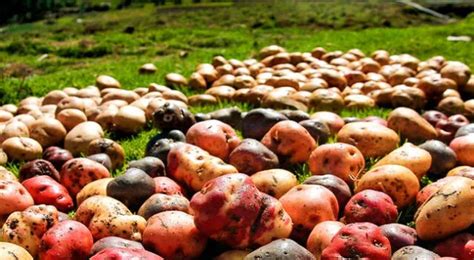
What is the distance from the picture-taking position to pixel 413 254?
3.47 meters

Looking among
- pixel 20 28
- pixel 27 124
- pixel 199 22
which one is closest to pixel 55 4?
pixel 20 28

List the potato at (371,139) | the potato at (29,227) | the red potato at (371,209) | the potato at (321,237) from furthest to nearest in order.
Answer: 1. the potato at (371,139)
2. the red potato at (371,209)
3. the potato at (29,227)
4. the potato at (321,237)

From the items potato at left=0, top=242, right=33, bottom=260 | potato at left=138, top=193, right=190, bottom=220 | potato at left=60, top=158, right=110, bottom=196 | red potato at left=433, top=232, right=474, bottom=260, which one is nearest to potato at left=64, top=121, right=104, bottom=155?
potato at left=60, top=158, right=110, bottom=196

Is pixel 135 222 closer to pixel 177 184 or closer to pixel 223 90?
pixel 177 184

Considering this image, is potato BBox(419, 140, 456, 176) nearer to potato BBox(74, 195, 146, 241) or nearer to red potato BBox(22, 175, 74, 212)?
potato BBox(74, 195, 146, 241)

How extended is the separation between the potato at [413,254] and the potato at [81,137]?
3.40 m

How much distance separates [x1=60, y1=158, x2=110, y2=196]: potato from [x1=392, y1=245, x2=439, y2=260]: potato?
2.49m

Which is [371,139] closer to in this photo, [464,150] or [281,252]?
[464,150]

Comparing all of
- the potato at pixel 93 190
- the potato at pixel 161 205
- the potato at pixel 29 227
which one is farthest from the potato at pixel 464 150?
the potato at pixel 29 227

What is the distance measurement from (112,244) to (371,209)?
5.48 ft

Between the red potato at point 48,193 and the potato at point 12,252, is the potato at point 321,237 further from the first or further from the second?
the red potato at point 48,193

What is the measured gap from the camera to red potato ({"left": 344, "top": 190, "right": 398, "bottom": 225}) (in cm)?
403

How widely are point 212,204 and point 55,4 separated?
24.8 m

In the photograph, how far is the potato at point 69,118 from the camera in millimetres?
6504
